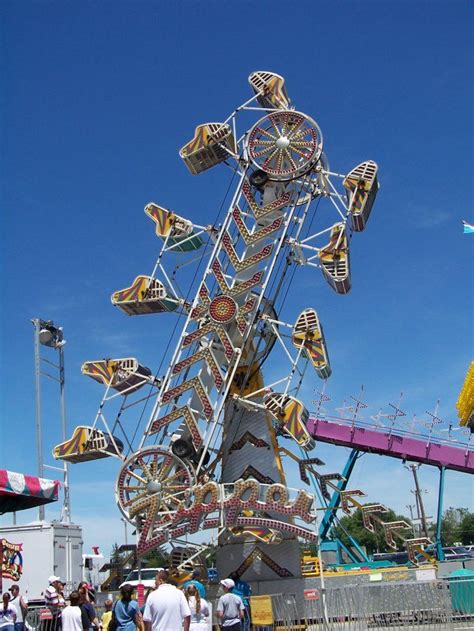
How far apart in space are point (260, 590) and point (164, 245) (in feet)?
41.2

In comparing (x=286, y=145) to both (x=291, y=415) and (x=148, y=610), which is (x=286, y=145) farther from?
(x=148, y=610)

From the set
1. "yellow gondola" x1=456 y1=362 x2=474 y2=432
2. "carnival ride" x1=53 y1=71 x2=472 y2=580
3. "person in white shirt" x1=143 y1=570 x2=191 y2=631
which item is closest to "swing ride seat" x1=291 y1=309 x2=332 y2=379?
"carnival ride" x1=53 y1=71 x2=472 y2=580

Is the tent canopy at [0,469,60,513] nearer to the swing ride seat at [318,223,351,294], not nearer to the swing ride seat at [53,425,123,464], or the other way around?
the swing ride seat at [53,425,123,464]

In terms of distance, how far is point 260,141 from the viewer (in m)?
28.0

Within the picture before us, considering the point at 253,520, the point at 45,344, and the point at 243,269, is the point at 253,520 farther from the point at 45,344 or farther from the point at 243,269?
the point at 45,344

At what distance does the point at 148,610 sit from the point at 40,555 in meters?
12.5

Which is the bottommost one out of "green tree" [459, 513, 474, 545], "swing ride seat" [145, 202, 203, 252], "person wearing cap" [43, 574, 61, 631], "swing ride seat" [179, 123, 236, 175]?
"person wearing cap" [43, 574, 61, 631]

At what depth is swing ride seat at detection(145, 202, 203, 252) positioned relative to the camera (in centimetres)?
2814

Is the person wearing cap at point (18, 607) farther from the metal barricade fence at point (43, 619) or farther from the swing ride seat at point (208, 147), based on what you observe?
the swing ride seat at point (208, 147)

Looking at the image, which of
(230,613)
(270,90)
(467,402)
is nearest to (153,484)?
(230,613)

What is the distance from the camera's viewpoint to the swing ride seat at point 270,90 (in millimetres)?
28812

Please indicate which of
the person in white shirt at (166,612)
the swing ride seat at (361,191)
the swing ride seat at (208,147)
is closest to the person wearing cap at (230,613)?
the person in white shirt at (166,612)

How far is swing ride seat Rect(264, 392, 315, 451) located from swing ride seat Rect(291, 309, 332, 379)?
147 centimetres

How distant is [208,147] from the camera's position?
28.4 meters
